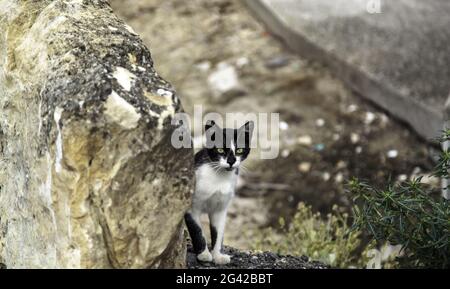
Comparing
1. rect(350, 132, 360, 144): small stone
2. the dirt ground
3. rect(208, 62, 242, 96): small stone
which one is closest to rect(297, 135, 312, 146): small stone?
the dirt ground

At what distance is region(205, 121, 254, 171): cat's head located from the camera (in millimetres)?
4422

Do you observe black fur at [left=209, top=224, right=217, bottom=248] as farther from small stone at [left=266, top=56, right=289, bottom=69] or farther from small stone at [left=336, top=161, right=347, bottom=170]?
small stone at [left=266, top=56, right=289, bottom=69]

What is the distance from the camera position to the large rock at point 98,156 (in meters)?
3.55

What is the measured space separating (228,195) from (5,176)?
3.76 ft

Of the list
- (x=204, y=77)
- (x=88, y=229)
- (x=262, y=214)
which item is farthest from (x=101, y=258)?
(x=204, y=77)

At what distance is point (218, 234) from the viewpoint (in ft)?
15.2

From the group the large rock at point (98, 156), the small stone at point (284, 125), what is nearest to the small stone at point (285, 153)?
the small stone at point (284, 125)

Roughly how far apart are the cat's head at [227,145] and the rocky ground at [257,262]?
0.51m

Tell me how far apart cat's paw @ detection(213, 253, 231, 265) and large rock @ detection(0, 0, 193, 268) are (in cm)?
58

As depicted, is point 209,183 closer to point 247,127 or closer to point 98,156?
point 247,127

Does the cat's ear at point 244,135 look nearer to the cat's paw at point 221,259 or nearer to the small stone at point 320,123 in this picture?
the cat's paw at point 221,259

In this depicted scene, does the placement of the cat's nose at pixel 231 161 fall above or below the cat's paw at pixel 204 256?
above

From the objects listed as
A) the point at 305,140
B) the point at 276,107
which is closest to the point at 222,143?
the point at 305,140
